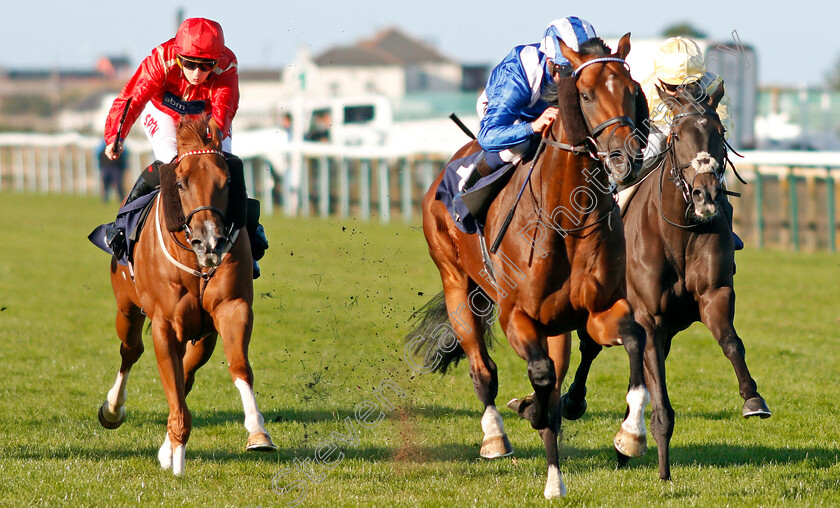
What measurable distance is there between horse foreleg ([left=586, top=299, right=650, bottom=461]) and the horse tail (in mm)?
1576

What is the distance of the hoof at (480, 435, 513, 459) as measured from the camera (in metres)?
5.11

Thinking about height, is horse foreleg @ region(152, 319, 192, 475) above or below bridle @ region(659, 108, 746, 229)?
below

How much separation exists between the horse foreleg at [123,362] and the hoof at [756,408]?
11.2 ft

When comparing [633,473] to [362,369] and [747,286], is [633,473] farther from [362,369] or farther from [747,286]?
[747,286]

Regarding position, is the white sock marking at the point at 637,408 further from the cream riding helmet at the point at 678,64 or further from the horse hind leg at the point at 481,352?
the cream riding helmet at the point at 678,64

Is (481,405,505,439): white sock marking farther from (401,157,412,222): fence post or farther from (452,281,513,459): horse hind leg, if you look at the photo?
(401,157,412,222): fence post

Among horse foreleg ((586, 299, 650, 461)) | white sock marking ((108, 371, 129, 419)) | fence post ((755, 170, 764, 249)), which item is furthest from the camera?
fence post ((755, 170, 764, 249))

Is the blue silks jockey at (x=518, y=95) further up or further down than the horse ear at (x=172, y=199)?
further up

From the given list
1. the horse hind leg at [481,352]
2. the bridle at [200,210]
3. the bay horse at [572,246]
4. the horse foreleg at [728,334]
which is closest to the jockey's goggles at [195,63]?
the bridle at [200,210]

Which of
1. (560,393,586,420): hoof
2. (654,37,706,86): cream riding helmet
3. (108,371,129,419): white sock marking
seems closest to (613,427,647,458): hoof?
(560,393,586,420): hoof

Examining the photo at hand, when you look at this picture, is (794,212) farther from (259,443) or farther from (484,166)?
(259,443)

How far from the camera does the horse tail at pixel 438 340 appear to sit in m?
6.14

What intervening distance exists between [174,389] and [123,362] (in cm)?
134

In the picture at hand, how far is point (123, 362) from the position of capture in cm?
622
